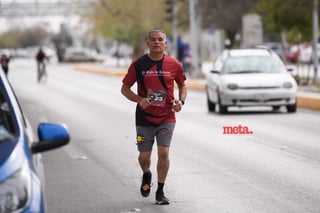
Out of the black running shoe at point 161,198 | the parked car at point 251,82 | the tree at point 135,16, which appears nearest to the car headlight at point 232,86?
the parked car at point 251,82

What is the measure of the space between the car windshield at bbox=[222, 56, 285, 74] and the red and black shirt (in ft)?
47.7

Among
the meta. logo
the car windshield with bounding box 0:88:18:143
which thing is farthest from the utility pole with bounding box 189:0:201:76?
the car windshield with bounding box 0:88:18:143

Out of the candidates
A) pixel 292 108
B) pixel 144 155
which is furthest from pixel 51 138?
pixel 292 108

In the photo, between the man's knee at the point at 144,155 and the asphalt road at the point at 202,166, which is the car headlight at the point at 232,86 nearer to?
the asphalt road at the point at 202,166

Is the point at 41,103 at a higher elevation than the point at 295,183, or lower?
lower

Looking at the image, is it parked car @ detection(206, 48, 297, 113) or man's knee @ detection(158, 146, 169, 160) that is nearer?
man's knee @ detection(158, 146, 169, 160)

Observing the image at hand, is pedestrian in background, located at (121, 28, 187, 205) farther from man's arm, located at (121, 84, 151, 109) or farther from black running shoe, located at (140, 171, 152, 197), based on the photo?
black running shoe, located at (140, 171, 152, 197)

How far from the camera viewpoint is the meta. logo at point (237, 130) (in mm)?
18670

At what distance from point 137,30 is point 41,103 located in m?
44.8

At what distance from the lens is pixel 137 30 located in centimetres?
7531

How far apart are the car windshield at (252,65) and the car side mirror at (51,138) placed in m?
18.1

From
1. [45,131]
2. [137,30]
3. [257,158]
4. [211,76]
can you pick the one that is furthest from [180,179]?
[137,30]

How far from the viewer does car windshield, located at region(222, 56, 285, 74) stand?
24.4 meters

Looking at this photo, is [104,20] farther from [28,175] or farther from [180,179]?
[28,175]
